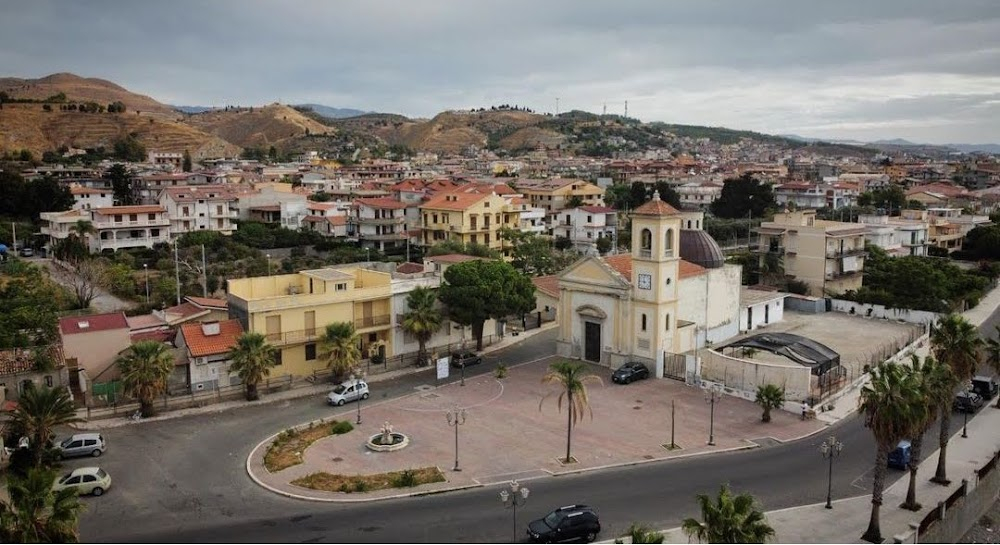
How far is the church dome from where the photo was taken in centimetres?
5178

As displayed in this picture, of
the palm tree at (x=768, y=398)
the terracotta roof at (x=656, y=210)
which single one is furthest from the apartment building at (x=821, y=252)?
the palm tree at (x=768, y=398)

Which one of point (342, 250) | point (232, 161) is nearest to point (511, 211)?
point (342, 250)

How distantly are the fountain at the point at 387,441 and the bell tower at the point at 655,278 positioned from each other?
54.4ft

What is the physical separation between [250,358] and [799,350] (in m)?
28.9

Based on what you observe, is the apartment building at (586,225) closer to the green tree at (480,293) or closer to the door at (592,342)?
the door at (592,342)

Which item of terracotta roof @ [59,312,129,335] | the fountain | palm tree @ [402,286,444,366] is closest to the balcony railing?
palm tree @ [402,286,444,366]

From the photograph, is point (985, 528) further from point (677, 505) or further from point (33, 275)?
point (33, 275)

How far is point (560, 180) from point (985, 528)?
96.8 metres

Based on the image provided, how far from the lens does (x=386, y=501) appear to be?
1115 inches

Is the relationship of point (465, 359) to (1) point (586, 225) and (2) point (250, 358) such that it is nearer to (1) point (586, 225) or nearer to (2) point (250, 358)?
(2) point (250, 358)

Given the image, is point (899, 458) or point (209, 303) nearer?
point (899, 458)

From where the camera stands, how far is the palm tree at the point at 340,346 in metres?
42.0

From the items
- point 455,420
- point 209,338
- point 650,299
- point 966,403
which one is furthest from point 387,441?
point 966,403

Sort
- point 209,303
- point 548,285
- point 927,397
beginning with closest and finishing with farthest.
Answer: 1. point 927,397
2. point 209,303
3. point 548,285
